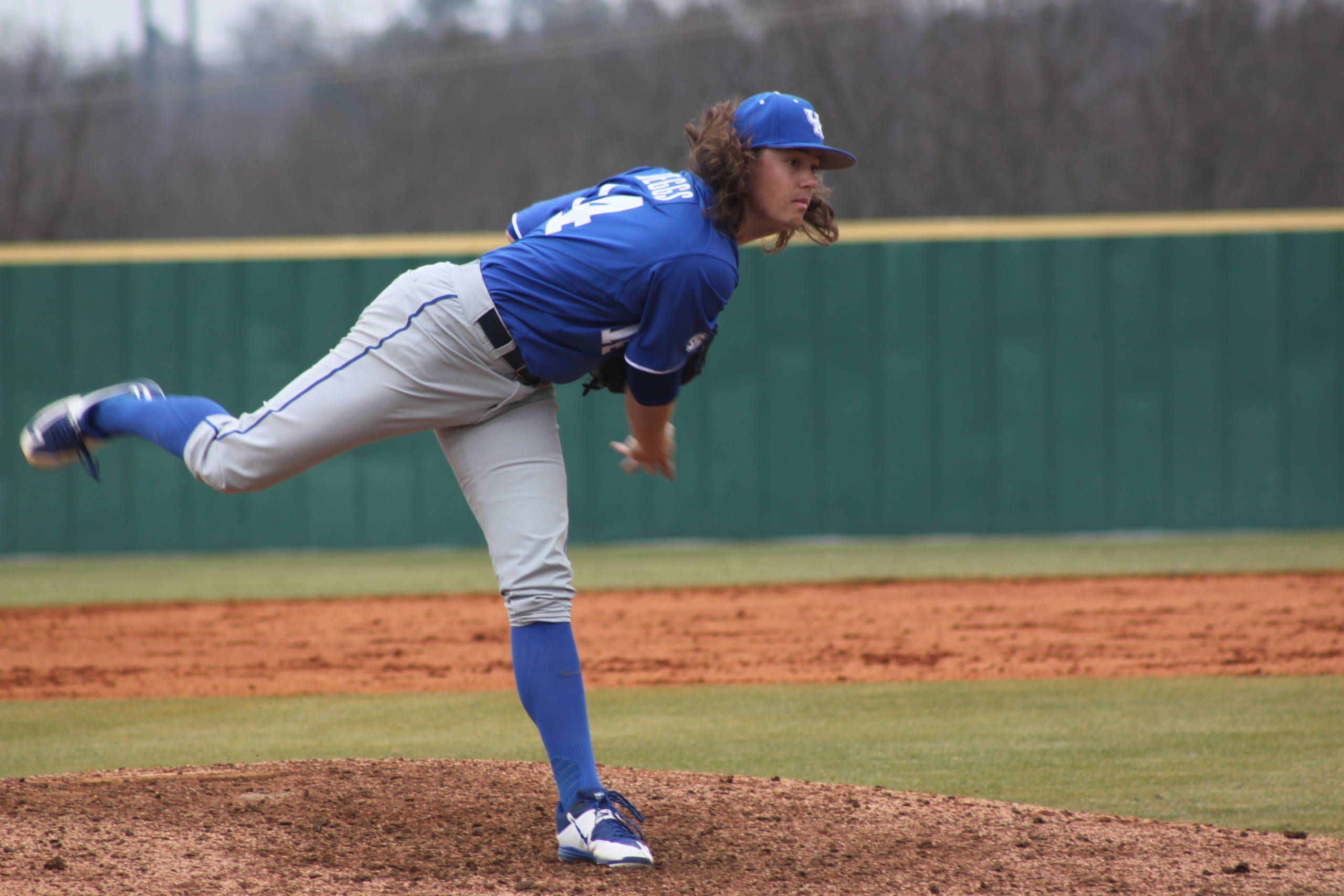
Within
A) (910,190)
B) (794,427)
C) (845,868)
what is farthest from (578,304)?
(910,190)

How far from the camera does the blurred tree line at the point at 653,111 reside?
1880 centimetres

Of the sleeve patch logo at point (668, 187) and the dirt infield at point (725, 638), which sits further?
the dirt infield at point (725, 638)

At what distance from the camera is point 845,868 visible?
2.70 meters

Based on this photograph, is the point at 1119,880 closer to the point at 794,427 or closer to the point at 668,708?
the point at 668,708

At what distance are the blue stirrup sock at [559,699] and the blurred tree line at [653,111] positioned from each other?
16.3 meters

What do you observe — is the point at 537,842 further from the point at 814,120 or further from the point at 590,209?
the point at 814,120

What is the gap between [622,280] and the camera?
2.64 meters

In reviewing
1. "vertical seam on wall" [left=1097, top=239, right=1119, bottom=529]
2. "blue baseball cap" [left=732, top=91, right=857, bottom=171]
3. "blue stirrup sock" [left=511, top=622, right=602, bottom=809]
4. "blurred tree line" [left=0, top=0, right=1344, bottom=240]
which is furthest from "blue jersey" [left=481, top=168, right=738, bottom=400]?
"blurred tree line" [left=0, top=0, right=1344, bottom=240]

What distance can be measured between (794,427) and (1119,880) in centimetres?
725

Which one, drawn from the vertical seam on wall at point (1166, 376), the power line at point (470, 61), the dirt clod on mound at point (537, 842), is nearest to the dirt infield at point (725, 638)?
the dirt clod on mound at point (537, 842)

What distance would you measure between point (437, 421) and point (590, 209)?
0.53 metres

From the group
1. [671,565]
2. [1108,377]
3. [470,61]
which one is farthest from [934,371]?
[470,61]

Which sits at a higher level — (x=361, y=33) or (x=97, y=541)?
(x=361, y=33)

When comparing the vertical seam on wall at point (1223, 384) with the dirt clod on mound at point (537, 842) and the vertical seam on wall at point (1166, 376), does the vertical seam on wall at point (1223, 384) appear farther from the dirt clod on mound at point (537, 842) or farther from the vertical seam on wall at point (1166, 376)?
the dirt clod on mound at point (537, 842)
